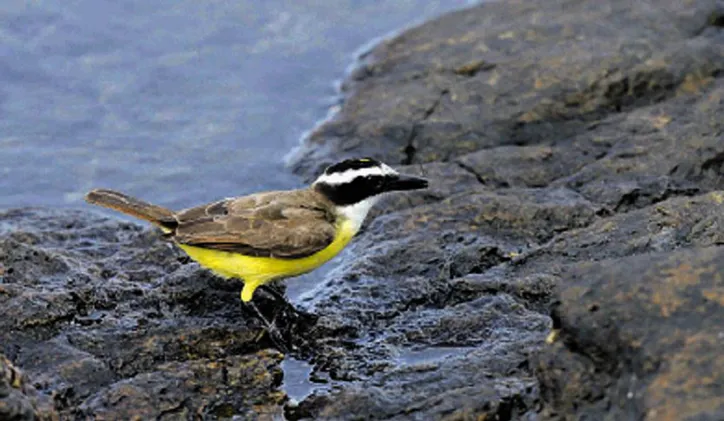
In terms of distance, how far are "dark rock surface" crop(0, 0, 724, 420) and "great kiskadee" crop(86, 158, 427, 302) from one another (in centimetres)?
38

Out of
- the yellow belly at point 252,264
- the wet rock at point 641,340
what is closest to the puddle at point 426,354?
the yellow belly at point 252,264

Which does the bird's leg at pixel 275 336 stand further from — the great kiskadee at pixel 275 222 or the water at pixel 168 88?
the water at pixel 168 88

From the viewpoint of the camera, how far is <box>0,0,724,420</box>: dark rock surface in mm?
5551

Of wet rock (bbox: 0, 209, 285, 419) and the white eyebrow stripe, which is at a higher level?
the white eyebrow stripe

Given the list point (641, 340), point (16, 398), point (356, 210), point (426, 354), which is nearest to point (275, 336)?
point (426, 354)

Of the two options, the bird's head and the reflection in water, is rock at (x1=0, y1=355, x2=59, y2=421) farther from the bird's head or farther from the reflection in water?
the bird's head

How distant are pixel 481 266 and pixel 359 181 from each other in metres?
1.21

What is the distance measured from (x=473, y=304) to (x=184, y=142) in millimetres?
5802

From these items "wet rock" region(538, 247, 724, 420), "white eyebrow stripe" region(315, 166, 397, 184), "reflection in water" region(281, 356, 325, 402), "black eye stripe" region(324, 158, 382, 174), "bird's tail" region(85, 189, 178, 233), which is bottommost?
"reflection in water" region(281, 356, 325, 402)

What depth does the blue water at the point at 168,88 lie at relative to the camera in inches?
488

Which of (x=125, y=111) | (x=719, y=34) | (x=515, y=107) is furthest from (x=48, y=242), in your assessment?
(x=719, y=34)

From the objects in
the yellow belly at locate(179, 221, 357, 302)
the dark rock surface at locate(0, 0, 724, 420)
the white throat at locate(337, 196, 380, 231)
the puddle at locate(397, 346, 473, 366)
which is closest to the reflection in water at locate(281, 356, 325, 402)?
the dark rock surface at locate(0, 0, 724, 420)

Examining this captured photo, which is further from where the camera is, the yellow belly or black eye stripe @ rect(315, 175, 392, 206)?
black eye stripe @ rect(315, 175, 392, 206)

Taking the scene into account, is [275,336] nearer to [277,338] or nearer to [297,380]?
[277,338]
